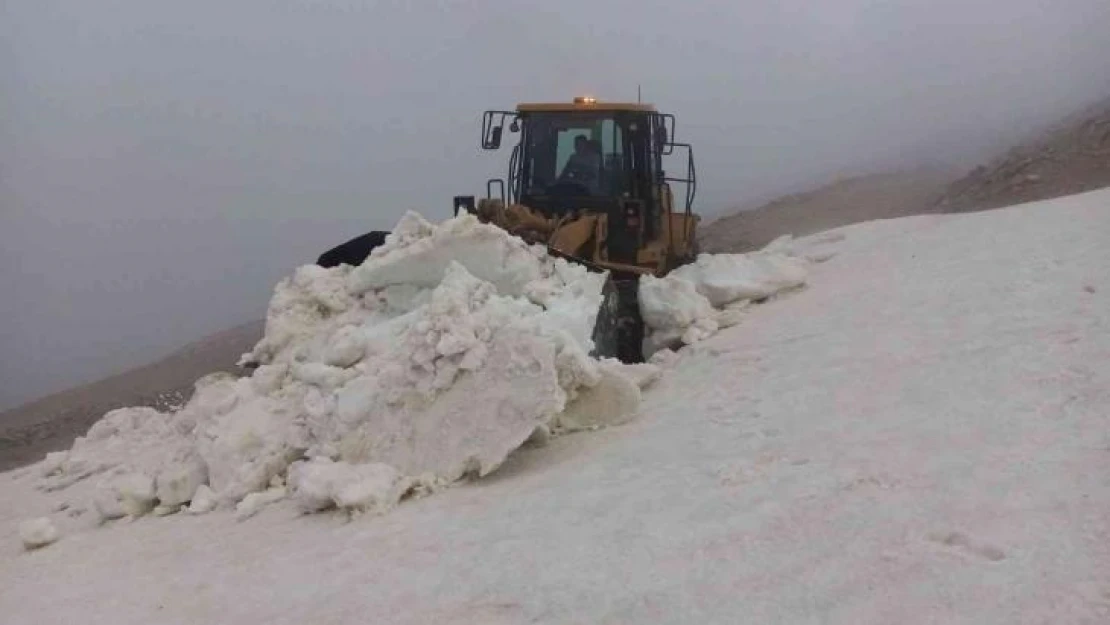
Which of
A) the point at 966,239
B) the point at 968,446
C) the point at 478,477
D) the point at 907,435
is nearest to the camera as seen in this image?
the point at 968,446

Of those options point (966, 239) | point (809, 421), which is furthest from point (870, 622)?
point (966, 239)

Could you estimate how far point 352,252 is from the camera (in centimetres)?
682

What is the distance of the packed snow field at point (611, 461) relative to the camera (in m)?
2.54

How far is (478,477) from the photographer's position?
3951 millimetres

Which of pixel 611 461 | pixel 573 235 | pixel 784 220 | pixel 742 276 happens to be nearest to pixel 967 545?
pixel 611 461

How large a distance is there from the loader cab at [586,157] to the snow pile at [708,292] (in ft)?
3.39

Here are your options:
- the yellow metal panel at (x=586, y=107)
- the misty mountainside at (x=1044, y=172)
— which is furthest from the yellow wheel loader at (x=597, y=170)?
the misty mountainside at (x=1044, y=172)

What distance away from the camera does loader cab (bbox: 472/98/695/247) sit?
7.86 meters

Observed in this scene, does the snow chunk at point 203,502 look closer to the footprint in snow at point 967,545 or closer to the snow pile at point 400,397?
the snow pile at point 400,397

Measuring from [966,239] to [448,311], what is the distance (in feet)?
11.8

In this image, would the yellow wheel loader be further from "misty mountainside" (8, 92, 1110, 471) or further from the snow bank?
"misty mountainside" (8, 92, 1110, 471)

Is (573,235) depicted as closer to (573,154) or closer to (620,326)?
(620,326)

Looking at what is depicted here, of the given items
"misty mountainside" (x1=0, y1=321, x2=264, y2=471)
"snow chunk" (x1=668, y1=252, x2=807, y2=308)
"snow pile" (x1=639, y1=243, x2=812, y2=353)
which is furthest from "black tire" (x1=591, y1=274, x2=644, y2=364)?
"misty mountainside" (x1=0, y1=321, x2=264, y2=471)

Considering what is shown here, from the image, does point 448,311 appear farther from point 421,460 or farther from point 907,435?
point 907,435
